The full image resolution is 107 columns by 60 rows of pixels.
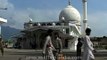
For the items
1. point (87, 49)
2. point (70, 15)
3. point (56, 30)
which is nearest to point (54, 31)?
point (56, 30)

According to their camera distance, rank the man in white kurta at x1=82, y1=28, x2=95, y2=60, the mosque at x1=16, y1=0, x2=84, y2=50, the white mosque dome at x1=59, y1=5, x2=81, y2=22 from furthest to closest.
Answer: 1. the white mosque dome at x1=59, y1=5, x2=81, y2=22
2. the mosque at x1=16, y1=0, x2=84, y2=50
3. the man in white kurta at x1=82, y1=28, x2=95, y2=60

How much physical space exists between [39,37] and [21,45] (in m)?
5.92

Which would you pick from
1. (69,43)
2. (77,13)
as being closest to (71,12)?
(77,13)

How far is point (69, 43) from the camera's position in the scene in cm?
7638

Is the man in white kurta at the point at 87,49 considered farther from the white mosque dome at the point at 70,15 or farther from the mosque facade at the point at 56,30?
the white mosque dome at the point at 70,15

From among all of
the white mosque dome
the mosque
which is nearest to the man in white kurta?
→ the mosque

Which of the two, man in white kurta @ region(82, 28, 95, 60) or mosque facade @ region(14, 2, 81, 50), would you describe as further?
mosque facade @ region(14, 2, 81, 50)

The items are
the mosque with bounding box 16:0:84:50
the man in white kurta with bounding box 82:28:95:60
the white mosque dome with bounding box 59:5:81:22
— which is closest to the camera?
the man in white kurta with bounding box 82:28:95:60

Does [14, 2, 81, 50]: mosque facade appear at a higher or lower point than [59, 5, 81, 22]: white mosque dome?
lower

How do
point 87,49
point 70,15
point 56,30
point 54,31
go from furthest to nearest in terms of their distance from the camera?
point 70,15, point 54,31, point 56,30, point 87,49

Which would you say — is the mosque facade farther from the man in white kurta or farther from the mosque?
the man in white kurta

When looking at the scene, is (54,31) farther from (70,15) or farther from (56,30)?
(70,15)

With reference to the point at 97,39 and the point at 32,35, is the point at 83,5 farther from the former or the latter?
the point at 97,39

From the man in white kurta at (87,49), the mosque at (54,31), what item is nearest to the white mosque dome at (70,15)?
the mosque at (54,31)
